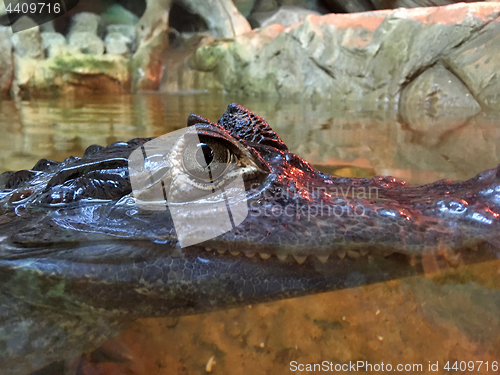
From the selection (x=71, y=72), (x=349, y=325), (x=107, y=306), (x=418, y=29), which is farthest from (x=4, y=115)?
(x=418, y=29)

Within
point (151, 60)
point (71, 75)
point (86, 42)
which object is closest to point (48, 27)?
point (86, 42)

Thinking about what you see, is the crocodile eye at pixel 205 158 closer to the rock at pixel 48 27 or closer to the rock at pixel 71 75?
the rock at pixel 71 75

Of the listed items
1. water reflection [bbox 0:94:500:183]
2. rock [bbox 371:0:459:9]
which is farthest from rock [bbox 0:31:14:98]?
rock [bbox 371:0:459:9]

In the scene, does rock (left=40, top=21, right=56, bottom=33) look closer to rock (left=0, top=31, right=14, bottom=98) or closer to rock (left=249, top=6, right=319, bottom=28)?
rock (left=0, top=31, right=14, bottom=98)

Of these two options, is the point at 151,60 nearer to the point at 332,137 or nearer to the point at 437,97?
the point at 437,97

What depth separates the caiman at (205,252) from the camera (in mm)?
1335

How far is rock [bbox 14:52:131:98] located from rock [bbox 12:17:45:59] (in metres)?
0.36

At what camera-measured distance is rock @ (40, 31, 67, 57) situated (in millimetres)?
12294

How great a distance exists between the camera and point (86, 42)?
13.0 m

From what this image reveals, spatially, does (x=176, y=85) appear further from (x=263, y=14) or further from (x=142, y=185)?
(x=142, y=185)

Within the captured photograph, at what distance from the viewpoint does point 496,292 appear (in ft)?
5.47

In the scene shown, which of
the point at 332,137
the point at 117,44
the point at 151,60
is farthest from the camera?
the point at 117,44

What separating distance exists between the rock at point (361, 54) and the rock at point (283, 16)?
9.70 feet

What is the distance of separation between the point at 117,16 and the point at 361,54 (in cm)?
1053
